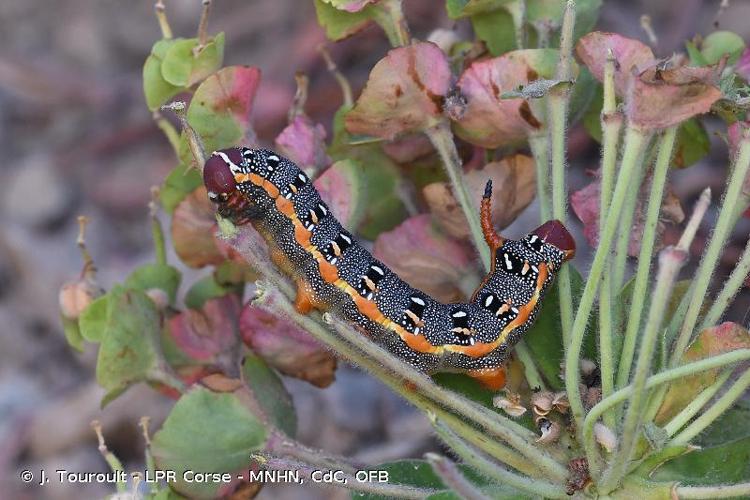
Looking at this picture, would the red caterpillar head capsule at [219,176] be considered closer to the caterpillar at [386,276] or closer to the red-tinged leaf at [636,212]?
the caterpillar at [386,276]

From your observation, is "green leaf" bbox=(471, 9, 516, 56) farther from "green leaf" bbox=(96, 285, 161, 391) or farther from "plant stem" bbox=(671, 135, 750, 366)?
"green leaf" bbox=(96, 285, 161, 391)

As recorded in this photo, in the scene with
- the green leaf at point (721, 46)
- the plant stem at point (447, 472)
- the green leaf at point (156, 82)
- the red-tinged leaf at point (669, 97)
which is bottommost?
the plant stem at point (447, 472)

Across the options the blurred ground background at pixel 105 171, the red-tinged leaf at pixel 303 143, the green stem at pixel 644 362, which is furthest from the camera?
the blurred ground background at pixel 105 171

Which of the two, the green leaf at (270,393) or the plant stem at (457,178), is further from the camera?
the green leaf at (270,393)

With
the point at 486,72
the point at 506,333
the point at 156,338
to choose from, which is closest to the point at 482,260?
the point at 506,333

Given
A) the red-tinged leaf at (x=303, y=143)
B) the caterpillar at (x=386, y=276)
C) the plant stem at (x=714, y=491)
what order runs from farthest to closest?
Answer: the red-tinged leaf at (x=303, y=143) < the caterpillar at (x=386, y=276) < the plant stem at (x=714, y=491)

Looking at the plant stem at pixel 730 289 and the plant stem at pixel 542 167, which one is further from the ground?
the plant stem at pixel 542 167

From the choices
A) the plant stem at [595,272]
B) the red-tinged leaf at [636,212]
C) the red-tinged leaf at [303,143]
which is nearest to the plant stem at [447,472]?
the plant stem at [595,272]
